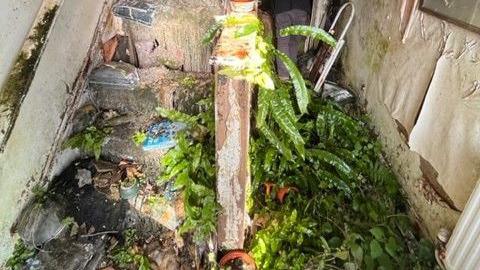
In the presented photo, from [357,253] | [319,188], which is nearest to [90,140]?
[319,188]

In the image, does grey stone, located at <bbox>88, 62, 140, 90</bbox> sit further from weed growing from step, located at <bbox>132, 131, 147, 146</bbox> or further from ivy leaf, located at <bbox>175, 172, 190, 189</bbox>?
ivy leaf, located at <bbox>175, 172, 190, 189</bbox>

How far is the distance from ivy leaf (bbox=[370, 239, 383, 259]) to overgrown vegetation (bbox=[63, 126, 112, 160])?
103 inches

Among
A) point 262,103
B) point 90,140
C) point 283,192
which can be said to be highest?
point 262,103

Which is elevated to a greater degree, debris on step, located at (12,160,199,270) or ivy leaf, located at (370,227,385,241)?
ivy leaf, located at (370,227,385,241)

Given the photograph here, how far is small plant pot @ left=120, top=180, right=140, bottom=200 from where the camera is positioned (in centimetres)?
311

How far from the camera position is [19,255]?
9.30 feet

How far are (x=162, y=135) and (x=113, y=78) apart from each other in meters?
0.81

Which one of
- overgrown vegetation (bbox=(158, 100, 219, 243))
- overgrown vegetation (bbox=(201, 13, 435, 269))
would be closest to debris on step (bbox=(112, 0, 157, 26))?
overgrown vegetation (bbox=(158, 100, 219, 243))

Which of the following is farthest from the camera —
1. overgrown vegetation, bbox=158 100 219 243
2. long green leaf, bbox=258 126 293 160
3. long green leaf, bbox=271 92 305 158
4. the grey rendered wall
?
long green leaf, bbox=258 126 293 160

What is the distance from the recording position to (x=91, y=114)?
→ 3.39 m

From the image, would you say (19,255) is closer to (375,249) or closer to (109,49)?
(109,49)

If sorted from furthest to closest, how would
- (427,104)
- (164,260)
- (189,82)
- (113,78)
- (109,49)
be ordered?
(109,49) → (189,82) → (113,78) → (164,260) → (427,104)

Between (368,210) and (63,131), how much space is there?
304cm

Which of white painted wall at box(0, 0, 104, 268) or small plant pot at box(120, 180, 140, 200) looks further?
small plant pot at box(120, 180, 140, 200)
